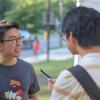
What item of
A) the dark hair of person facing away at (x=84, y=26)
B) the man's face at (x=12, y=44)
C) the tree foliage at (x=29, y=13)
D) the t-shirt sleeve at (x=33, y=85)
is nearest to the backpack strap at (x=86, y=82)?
the dark hair of person facing away at (x=84, y=26)

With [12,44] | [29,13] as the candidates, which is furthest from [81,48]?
[29,13]

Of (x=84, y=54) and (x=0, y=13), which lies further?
(x=0, y=13)

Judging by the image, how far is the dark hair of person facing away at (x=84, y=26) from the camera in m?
2.71

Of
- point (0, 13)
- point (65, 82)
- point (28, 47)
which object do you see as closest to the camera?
point (65, 82)

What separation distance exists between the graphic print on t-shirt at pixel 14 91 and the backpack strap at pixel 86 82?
1590mm

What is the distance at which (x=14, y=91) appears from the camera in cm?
421

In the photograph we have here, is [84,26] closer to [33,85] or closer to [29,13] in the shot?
[33,85]

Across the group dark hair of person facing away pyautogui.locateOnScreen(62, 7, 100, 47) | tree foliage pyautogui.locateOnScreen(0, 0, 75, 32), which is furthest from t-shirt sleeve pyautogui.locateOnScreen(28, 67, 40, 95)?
tree foliage pyautogui.locateOnScreen(0, 0, 75, 32)

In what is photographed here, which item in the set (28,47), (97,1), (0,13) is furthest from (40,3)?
(97,1)

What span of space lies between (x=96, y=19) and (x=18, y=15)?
185ft

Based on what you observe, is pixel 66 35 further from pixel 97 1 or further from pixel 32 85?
pixel 97 1

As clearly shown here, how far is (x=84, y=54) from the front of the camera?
273cm

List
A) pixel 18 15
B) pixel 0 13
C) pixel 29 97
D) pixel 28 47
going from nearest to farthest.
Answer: pixel 29 97, pixel 28 47, pixel 18 15, pixel 0 13

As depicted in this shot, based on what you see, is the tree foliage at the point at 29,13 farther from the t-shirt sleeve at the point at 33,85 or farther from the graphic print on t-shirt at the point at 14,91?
the graphic print on t-shirt at the point at 14,91
